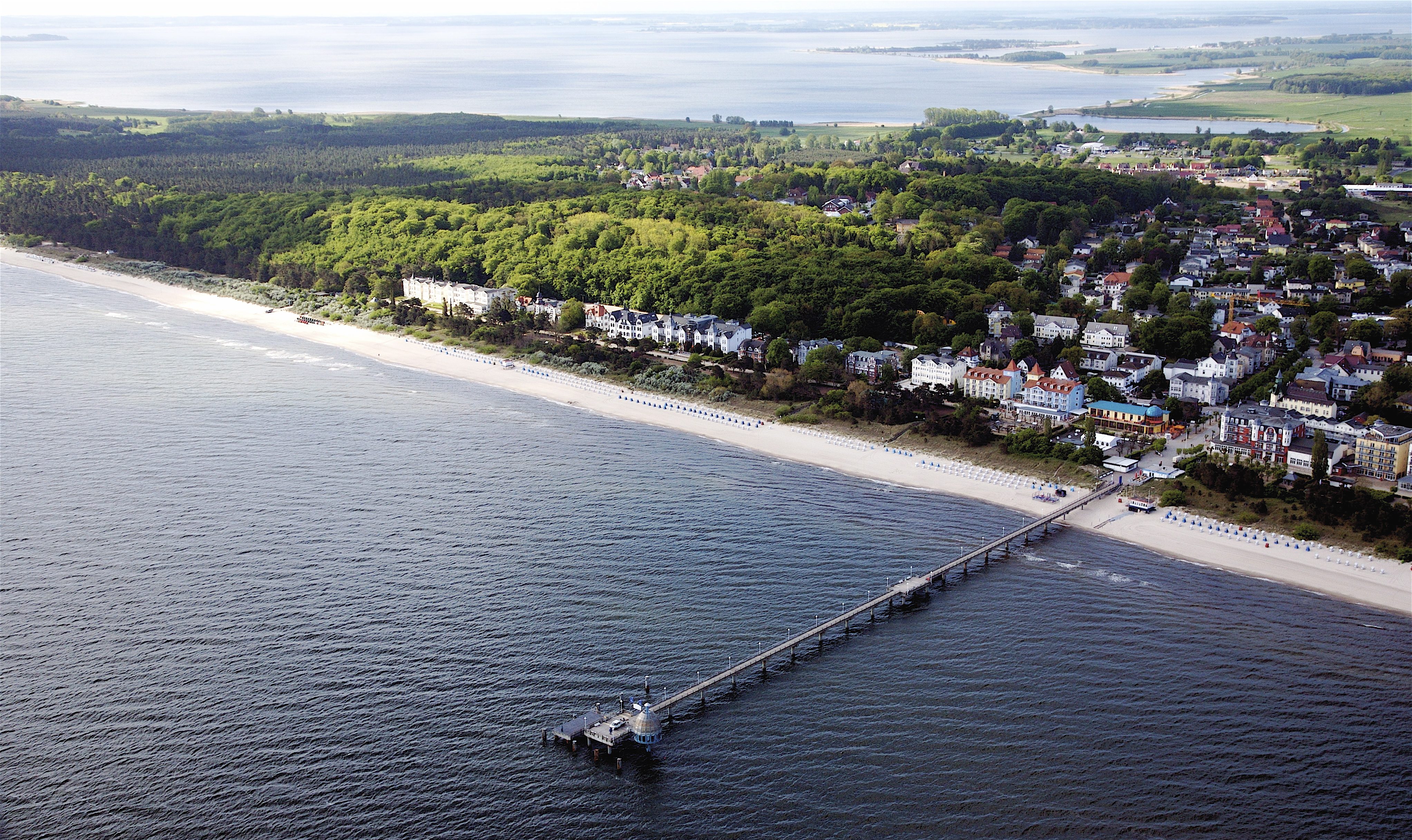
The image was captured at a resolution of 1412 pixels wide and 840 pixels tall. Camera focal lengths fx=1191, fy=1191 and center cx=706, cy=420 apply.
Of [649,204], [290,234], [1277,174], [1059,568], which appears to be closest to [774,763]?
[1059,568]

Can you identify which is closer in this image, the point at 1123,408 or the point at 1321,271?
the point at 1123,408

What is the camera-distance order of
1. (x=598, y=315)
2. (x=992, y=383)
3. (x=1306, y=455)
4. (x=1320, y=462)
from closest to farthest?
(x=1320, y=462)
(x=1306, y=455)
(x=992, y=383)
(x=598, y=315)

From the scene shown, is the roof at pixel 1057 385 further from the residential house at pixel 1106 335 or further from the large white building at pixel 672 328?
the large white building at pixel 672 328

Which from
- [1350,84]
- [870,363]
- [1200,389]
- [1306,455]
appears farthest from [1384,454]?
[1350,84]

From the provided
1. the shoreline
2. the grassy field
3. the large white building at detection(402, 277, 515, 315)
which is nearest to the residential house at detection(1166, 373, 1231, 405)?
the shoreline

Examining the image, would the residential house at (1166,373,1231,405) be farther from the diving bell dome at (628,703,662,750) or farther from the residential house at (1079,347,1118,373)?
the diving bell dome at (628,703,662,750)

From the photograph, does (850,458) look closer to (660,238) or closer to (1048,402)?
(1048,402)

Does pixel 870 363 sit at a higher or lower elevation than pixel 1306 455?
higher
